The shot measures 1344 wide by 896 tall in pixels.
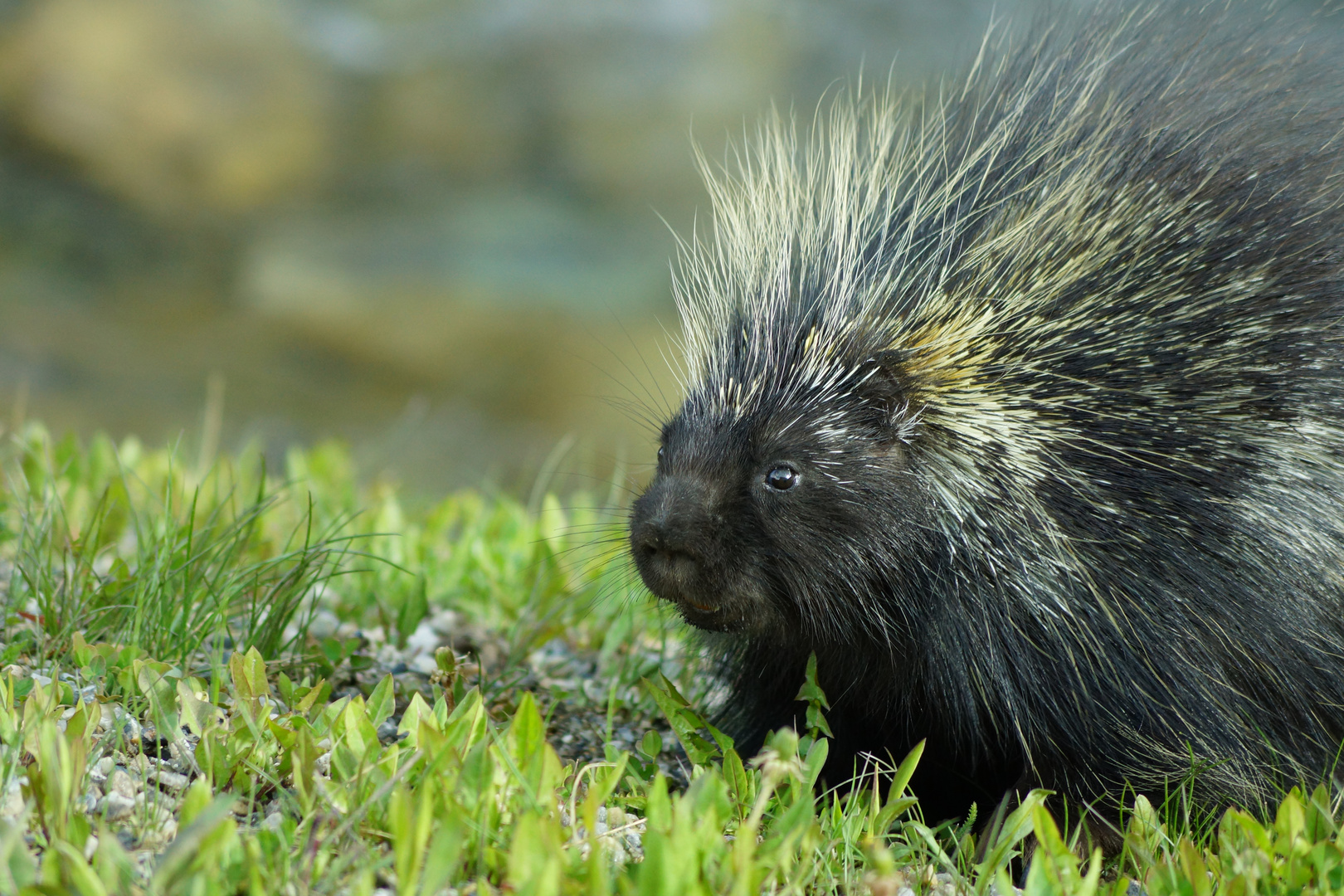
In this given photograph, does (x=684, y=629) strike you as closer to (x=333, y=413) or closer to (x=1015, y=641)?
(x=1015, y=641)

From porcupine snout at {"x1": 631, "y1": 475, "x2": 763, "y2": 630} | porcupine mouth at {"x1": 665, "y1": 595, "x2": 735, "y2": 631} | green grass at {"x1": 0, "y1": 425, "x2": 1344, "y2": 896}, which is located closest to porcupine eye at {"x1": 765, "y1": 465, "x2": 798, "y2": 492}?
porcupine snout at {"x1": 631, "y1": 475, "x2": 763, "y2": 630}

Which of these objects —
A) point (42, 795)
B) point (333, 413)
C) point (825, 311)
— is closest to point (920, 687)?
point (825, 311)

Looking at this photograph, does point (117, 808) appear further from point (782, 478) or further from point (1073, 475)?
point (1073, 475)

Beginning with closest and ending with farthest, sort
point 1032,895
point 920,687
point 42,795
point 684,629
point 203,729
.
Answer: point 42,795 → point 1032,895 → point 203,729 → point 920,687 → point 684,629

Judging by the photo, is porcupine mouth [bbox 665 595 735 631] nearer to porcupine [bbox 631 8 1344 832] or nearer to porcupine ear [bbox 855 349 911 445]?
porcupine [bbox 631 8 1344 832]

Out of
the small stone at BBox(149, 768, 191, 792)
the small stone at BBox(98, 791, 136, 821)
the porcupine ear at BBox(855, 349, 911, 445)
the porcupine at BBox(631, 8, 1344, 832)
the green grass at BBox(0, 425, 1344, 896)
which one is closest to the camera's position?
the green grass at BBox(0, 425, 1344, 896)

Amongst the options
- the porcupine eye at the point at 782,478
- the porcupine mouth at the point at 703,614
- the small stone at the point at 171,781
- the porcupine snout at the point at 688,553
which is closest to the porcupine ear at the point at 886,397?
the porcupine eye at the point at 782,478
